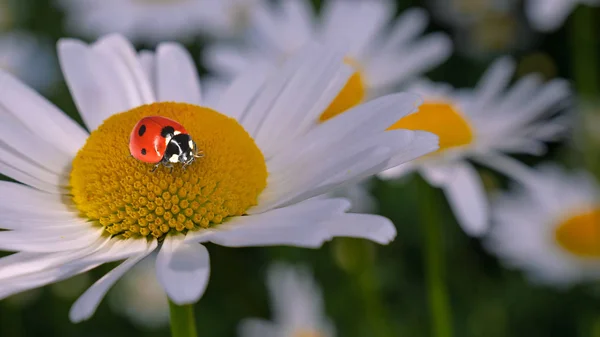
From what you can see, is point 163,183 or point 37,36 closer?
point 163,183

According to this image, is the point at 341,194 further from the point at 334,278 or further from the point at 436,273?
the point at 334,278

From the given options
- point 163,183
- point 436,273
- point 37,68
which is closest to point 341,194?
point 436,273

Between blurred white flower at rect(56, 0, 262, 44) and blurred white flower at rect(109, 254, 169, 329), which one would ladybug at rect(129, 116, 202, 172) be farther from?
blurred white flower at rect(56, 0, 262, 44)

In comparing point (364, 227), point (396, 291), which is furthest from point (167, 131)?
point (396, 291)

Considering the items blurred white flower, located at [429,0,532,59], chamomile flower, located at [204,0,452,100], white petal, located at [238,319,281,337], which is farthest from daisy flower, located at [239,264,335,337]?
blurred white flower, located at [429,0,532,59]

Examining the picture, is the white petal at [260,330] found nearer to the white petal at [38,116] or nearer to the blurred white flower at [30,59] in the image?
the white petal at [38,116]
